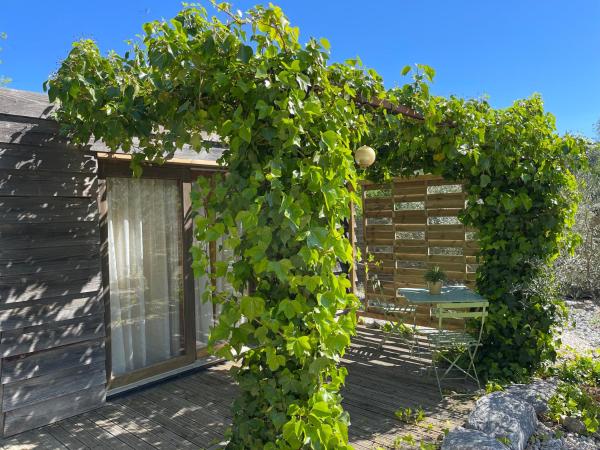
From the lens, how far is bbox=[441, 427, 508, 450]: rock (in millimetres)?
2389

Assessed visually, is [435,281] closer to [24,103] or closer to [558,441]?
[558,441]

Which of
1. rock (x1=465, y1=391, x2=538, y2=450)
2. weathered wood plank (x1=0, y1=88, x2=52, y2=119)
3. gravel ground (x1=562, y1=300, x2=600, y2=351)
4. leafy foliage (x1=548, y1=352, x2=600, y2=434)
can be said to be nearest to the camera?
rock (x1=465, y1=391, x2=538, y2=450)

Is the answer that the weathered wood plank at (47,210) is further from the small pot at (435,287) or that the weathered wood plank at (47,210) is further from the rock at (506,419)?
the rock at (506,419)

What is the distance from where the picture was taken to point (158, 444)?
111 inches

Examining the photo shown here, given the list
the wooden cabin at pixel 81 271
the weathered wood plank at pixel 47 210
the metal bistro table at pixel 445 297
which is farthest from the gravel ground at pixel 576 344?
the weathered wood plank at pixel 47 210

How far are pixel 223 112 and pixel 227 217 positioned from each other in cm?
53

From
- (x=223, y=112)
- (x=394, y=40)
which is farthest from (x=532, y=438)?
(x=394, y=40)

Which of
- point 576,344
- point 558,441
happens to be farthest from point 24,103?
point 576,344

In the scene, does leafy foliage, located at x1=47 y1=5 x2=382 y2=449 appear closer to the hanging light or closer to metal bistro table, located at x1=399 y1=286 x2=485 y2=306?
the hanging light

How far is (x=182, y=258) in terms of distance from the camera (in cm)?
412

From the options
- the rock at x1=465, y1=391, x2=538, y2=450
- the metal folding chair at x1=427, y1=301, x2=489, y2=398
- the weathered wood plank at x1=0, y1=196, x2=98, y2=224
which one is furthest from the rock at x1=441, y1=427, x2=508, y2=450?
the weathered wood plank at x1=0, y1=196, x2=98, y2=224

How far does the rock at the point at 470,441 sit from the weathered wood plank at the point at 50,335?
8.23 ft

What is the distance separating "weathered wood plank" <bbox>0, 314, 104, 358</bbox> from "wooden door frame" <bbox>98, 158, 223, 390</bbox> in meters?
0.14

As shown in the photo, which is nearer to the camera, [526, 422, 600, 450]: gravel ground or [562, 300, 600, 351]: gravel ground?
[526, 422, 600, 450]: gravel ground
